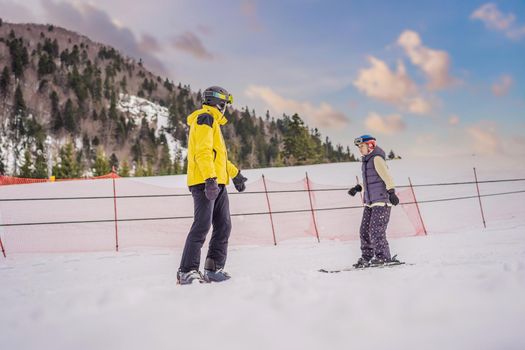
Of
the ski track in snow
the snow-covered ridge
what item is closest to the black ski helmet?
the ski track in snow

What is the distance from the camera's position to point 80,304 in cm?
267

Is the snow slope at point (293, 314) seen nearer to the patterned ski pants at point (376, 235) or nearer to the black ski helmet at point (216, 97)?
the patterned ski pants at point (376, 235)

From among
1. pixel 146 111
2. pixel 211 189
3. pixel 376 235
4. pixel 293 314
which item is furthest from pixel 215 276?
pixel 146 111

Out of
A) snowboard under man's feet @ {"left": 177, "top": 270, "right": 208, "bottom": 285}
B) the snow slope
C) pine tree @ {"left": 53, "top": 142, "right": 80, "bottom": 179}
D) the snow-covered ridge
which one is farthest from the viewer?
the snow-covered ridge

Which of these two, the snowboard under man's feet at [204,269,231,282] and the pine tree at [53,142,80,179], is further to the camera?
the pine tree at [53,142,80,179]

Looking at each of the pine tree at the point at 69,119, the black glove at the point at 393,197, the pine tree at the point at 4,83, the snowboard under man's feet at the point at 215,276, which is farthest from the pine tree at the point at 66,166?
the pine tree at the point at 4,83

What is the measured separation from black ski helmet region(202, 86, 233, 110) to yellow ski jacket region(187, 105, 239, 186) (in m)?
0.06

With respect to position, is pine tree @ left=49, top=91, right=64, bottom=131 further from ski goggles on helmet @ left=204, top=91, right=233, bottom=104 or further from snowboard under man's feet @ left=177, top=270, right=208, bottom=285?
snowboard under man's feet @ left=177, top=270, right=208, bottom=285

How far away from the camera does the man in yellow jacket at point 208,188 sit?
3.57 m

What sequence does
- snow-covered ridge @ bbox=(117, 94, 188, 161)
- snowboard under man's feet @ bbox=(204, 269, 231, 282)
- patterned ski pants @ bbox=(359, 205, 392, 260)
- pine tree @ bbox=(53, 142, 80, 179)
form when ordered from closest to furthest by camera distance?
snowboard under man's feet @ bbox=(204, 269, 231, 282) → patterned ski pants @ bbox=(359, 205, 392, 260) → pine tree @ bbox=(53, 142, 80, 179) → snow-covered ridge @ bbox=(117, 94, 188, 161)

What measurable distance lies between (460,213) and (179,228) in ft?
35.6

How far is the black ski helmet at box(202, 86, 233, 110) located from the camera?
12.8 feet

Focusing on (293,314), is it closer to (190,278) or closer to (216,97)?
(190,278)

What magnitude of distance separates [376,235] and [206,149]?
2441 mm
